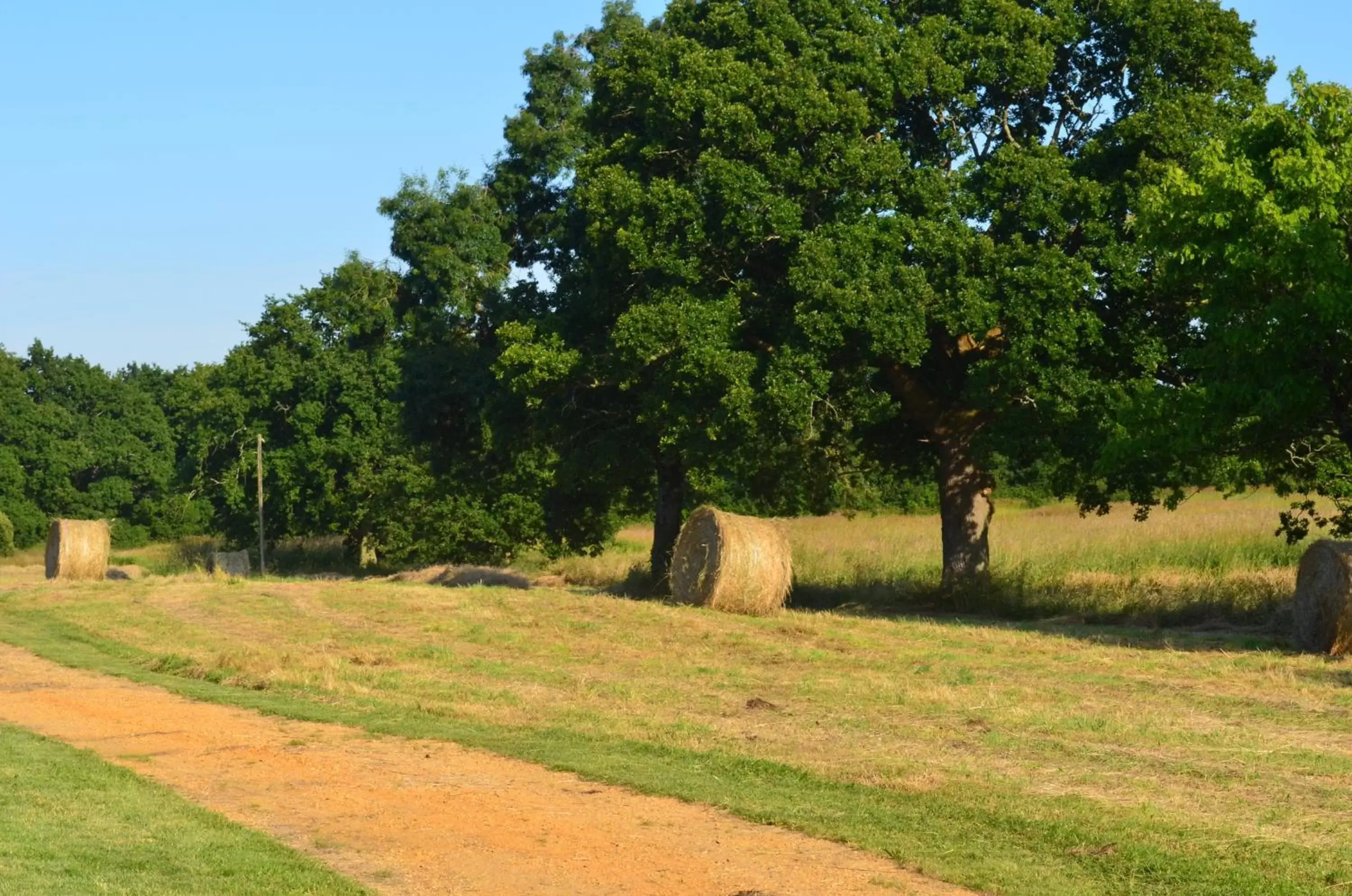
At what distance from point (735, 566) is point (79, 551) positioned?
2017 centimetres

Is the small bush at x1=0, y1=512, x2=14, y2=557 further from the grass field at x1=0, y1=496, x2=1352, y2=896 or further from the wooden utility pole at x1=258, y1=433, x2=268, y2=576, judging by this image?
the grass field at x1=0, y1=496, x2=1352, y2=896

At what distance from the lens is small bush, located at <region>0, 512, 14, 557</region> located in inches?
2825

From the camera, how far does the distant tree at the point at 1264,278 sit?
18250 mm

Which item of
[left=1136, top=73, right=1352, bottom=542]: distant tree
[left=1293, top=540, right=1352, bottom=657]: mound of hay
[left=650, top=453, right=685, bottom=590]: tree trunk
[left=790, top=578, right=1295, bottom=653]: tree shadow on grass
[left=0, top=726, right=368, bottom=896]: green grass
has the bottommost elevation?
[left=0, top=726, right=368, bottom=896]: green grass

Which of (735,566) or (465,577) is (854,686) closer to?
(735,566)

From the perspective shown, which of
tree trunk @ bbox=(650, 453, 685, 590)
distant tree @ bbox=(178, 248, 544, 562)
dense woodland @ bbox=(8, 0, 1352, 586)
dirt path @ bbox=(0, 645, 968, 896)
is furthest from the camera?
distant tree @ bbox=(178, 248, 544, 562)

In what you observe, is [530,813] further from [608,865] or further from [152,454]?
[152,454]

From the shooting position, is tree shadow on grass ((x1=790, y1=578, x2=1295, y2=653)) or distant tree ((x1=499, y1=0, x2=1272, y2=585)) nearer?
tree shadow on grass ((x1=790, y1=578, x2=1295, y2=653))

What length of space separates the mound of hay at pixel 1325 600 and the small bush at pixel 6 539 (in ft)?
214

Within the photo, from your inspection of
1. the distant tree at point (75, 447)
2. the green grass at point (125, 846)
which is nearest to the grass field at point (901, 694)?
the green grass at point (125, 846)

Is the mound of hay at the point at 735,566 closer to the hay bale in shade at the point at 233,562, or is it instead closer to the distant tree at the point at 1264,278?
the distant tree at the point at 1264,278

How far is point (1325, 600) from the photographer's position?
17.7m

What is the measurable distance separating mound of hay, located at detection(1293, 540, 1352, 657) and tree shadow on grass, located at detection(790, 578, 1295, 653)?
511mm

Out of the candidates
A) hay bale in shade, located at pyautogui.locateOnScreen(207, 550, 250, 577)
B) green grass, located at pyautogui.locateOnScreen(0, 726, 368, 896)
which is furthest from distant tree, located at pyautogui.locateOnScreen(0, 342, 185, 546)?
green grass, located at pyautogui.locateOnScreen(0, 726, 368, 896)
